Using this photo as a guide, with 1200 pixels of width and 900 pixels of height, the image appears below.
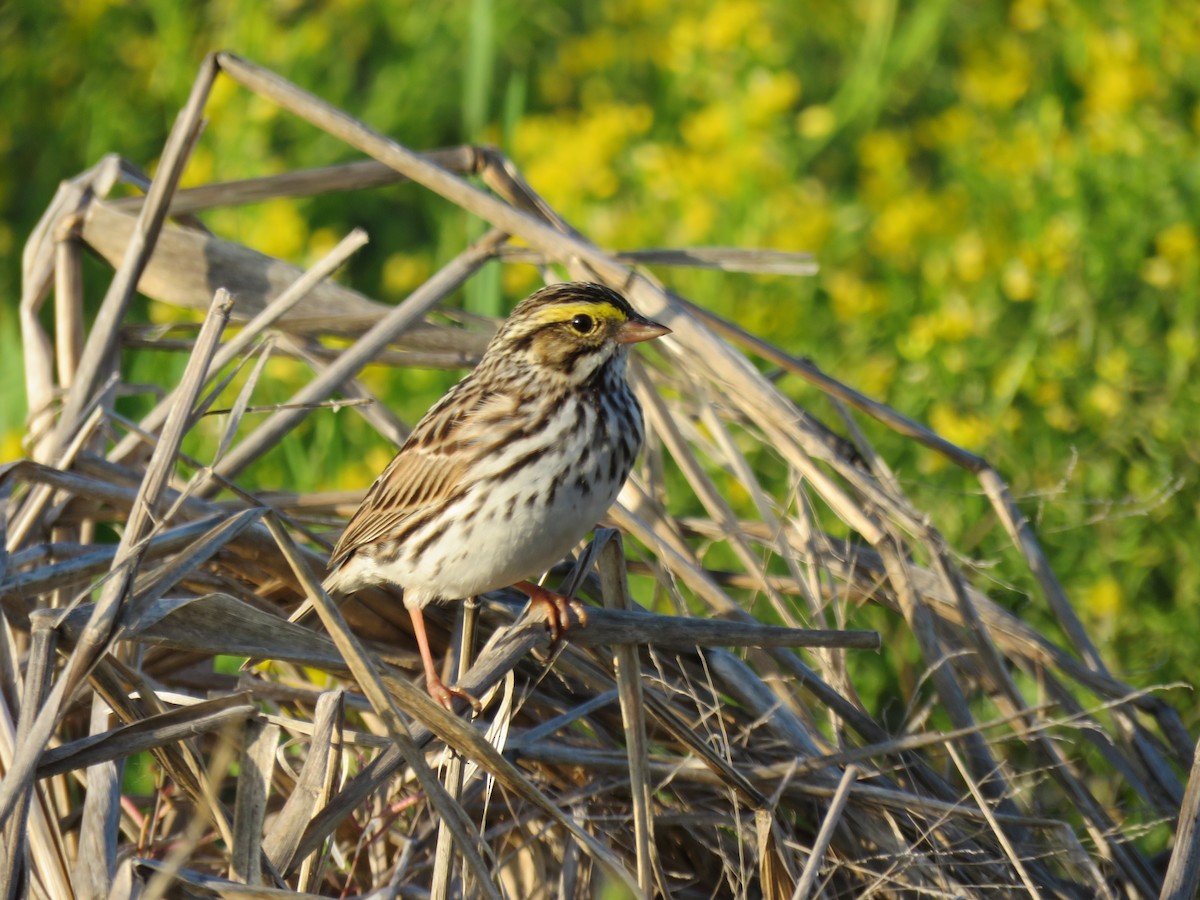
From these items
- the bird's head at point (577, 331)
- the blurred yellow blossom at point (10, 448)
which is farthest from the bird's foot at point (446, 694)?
the blurred yellow blossom at point (10, 448)

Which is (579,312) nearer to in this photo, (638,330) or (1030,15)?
Answer: (638,330)

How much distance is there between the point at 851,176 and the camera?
25.6 feet

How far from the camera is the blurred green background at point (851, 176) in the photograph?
4.64 m

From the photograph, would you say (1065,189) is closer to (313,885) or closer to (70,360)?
(70,360)

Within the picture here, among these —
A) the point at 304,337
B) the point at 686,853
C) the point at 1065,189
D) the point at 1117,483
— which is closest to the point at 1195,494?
the point at 1117,483

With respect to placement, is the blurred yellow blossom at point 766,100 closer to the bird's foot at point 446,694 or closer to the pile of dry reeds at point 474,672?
the pile of dry reeds at point 474,672

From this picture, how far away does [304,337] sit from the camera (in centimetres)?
391

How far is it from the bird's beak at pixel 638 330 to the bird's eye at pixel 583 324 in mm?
66

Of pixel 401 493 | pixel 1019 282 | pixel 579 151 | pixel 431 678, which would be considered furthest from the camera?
pixel 579 151

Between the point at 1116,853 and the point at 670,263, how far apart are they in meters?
1.77

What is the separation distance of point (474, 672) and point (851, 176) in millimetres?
5502

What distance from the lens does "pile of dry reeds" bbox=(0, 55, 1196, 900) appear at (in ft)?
8.61

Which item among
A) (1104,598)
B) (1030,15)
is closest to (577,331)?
(1104,598)

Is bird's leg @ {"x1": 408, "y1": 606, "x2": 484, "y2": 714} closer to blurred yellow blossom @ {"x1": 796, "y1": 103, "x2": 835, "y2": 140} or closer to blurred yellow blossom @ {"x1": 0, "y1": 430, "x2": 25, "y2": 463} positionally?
blurred yellow blossom @ {"x1": 0, "y1": 430, "x2": 25, "y2": 463}
